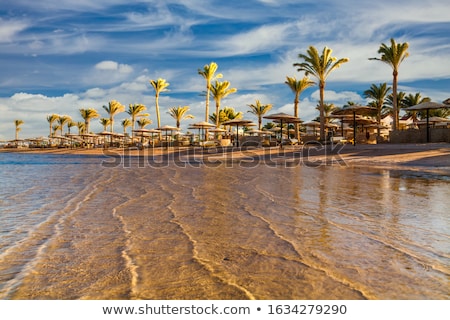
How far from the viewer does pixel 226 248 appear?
11.7 ft

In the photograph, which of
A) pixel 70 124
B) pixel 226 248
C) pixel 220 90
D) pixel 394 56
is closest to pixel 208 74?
pixel 220 90

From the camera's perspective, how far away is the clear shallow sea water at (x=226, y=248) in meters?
2.55

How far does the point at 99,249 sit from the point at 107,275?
0.82 meters

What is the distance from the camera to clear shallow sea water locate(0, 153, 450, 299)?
8.36 ft

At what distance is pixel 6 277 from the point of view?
283 cm

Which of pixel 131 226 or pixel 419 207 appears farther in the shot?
pixel 419 207

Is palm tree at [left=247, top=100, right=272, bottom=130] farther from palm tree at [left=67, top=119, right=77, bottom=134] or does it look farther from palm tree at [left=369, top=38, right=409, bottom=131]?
palm tree at [left=67, top=119, right=77, bottom=134]

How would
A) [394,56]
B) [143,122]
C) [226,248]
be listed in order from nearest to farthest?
[226,248], [394,56], [143,122]

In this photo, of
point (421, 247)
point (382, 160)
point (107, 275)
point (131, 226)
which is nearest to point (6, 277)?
point (107, 275)

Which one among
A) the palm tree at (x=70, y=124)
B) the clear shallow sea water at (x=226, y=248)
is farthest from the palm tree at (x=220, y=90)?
the palm tree at (x=70, y=124)

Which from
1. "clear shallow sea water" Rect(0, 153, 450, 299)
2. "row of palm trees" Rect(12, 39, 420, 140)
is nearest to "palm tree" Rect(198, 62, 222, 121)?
"row of palm trees" Rect(12, 39, 420, 140)

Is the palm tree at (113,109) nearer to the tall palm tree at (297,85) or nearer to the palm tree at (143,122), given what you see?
the palm tree at (143,122)

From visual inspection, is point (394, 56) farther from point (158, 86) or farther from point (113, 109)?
point (113, 109)
